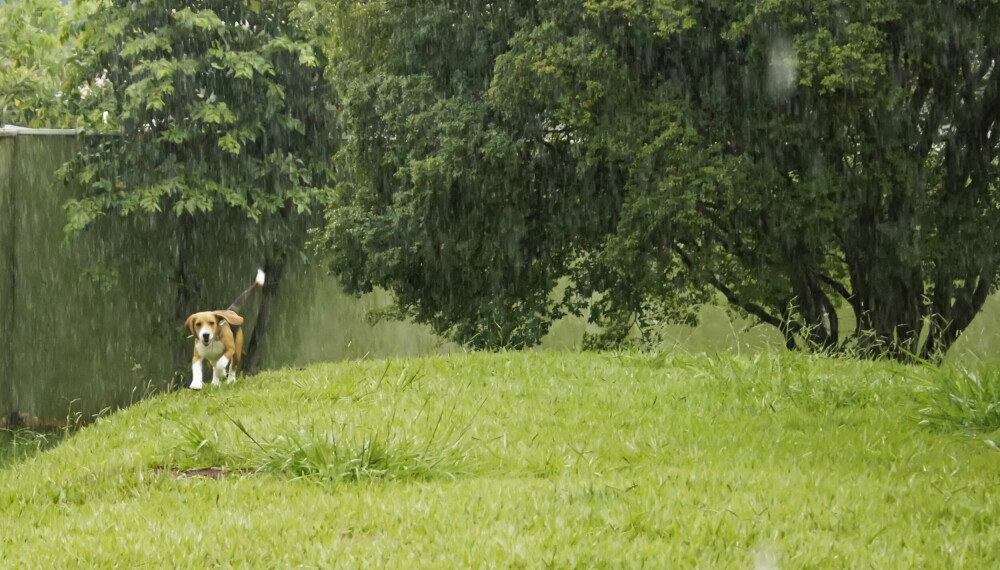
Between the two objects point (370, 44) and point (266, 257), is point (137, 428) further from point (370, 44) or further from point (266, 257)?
point (266, 257)

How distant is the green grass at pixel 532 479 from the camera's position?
177 inches

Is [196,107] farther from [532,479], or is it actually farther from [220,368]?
[532,479]

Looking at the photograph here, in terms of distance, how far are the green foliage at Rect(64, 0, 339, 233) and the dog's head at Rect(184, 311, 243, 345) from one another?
828 centimetres

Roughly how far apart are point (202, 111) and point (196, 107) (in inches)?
15.2

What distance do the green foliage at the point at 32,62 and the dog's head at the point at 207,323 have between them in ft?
36.9

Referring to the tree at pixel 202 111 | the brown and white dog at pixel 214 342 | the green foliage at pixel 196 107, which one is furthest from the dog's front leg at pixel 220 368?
the green foliage at pixel 196 107

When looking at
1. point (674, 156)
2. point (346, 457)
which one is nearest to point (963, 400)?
point (346, 457)

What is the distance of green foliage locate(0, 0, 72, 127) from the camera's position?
64.3 ft

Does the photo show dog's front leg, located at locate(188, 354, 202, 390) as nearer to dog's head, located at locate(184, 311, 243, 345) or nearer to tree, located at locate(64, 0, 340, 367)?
dog's head, located at locate(184, 311, 243, 345)

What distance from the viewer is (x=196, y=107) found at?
1803 cm

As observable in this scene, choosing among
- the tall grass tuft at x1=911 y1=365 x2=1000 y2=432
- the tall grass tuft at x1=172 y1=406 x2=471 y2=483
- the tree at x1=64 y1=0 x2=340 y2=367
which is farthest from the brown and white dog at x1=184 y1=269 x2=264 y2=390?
the tree at x1=64 y1=0 x2=340 y2=367

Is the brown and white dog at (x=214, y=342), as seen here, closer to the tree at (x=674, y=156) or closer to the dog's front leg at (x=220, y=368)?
the dog's front leg at (x=220, y=368)

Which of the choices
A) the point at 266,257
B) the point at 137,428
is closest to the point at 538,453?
the point at 137,428

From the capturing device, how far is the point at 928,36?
13180mm
